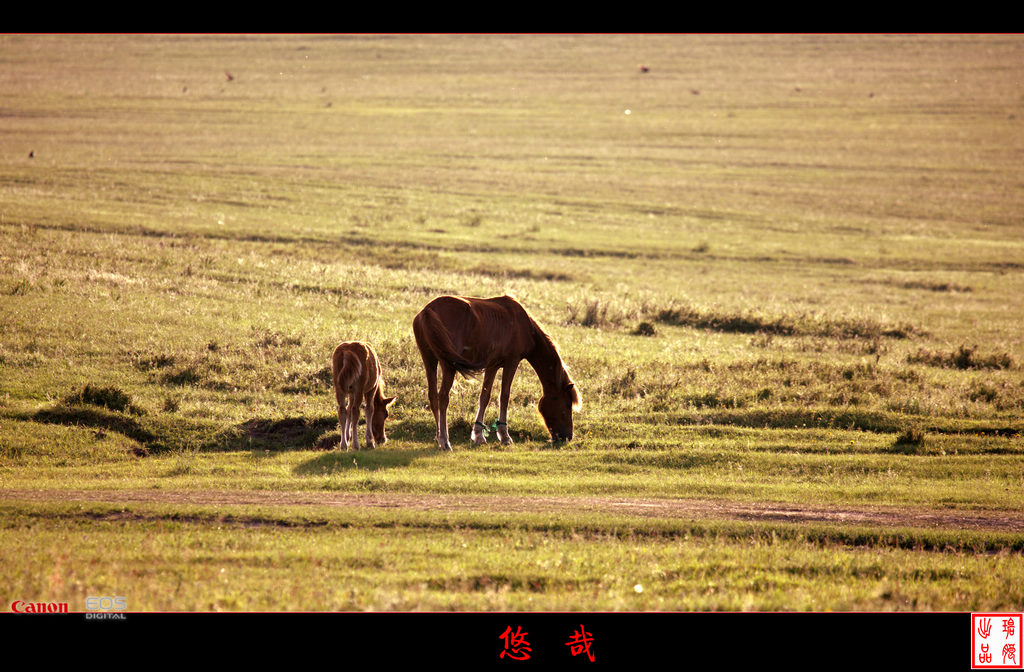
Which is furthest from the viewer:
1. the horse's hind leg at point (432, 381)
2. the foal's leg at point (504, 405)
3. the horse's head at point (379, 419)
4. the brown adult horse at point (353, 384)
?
the foal's leg at point (504, 405)

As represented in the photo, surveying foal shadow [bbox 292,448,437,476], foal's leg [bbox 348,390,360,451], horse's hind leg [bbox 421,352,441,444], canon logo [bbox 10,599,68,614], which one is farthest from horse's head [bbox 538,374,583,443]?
canon logo [bbox 10,599,68,614]

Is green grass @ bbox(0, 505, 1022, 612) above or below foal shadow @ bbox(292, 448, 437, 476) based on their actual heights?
below

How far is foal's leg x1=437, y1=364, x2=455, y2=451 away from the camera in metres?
14.6

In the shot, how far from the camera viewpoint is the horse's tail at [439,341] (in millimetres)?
14422

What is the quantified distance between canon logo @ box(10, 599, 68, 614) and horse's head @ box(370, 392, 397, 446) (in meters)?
7.53

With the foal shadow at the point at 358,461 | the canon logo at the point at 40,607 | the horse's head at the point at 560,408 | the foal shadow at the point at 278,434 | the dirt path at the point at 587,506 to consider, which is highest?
the horse's head at the point at 560,408

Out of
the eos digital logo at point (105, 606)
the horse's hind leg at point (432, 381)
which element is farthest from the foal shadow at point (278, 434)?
the eos digital logo at point (105, 606)

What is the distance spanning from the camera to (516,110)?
300ft

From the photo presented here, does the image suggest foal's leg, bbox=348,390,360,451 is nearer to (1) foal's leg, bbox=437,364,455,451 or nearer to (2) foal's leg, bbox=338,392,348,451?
(2) foal's leg, bbox=338,392,348,451

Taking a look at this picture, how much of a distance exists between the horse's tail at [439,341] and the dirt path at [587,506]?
294cm

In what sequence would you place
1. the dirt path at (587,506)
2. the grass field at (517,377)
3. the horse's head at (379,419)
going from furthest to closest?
the horse's head at (379,419)
the dirt path at (587,506)
the grass field at (517,377)

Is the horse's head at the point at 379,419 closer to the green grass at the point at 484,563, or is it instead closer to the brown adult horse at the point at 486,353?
the brown adult horse at the point at 486,353

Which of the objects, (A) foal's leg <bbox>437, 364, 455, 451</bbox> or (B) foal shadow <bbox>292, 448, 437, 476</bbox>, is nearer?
(B) foal shadow <bbox>292, 448, 437, 476</bbox>

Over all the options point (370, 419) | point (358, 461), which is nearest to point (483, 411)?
point (370, 419)
